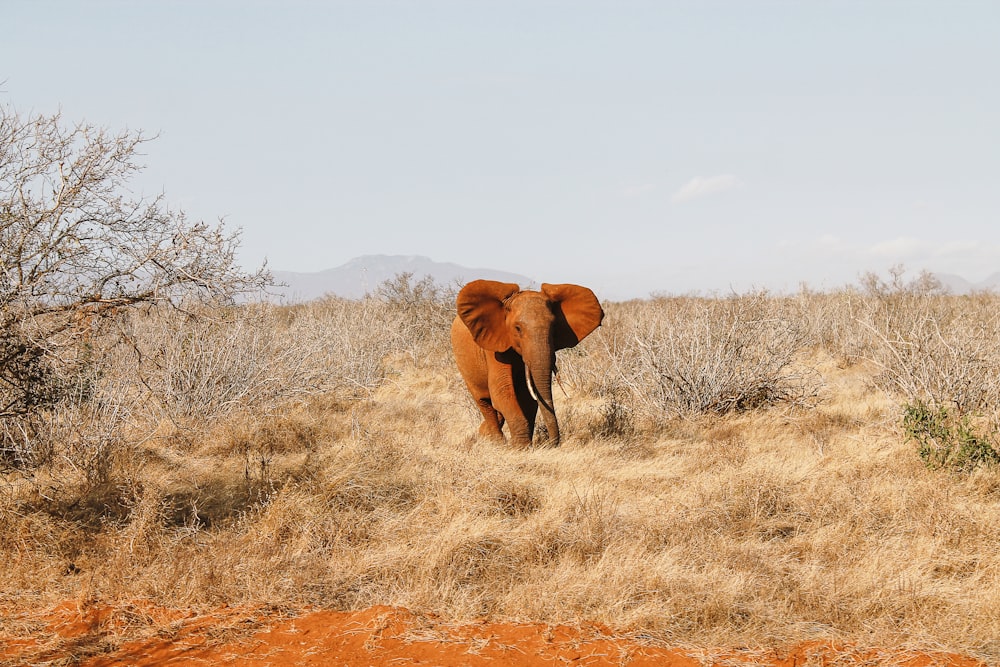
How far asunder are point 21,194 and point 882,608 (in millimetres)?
6221

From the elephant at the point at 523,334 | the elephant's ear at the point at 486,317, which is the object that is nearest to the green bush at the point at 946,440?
the elephant at the point at 523,334

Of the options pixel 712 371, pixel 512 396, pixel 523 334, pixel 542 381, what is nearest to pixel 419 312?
pixel 712 371

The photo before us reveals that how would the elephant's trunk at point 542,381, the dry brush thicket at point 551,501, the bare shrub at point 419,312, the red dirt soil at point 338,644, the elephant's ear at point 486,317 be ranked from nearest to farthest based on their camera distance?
the red dirt soil at point 338,644 → the dry brush thicket at point 551,501 → the elephant's trunk at point 542,381 → the elephant's ear at point 486,317 → the bare shrub at point 419,312

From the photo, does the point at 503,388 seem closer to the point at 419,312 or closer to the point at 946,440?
the point at 946,440

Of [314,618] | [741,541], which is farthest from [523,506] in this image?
[314,618]

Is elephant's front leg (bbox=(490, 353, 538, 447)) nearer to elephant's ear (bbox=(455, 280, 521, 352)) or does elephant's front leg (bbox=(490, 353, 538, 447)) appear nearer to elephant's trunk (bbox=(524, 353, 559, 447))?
elephant's ear (bbox=(455, 280, 521, 352))

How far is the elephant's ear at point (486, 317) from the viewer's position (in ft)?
26.7

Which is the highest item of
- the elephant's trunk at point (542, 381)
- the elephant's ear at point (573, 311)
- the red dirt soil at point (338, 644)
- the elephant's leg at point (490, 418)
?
the elephant's ear at point (573, 311)

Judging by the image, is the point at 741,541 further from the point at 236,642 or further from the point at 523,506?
the point at 236,642

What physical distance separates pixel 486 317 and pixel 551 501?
2555mm

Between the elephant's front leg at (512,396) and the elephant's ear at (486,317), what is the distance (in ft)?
0.94

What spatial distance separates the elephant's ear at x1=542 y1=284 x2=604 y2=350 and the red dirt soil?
4485mm

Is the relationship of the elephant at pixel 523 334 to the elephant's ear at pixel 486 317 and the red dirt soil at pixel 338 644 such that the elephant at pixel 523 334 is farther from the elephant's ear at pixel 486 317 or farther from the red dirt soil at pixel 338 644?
the red dirt soil at pixel 338 644

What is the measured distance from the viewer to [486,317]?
8.22 metres
